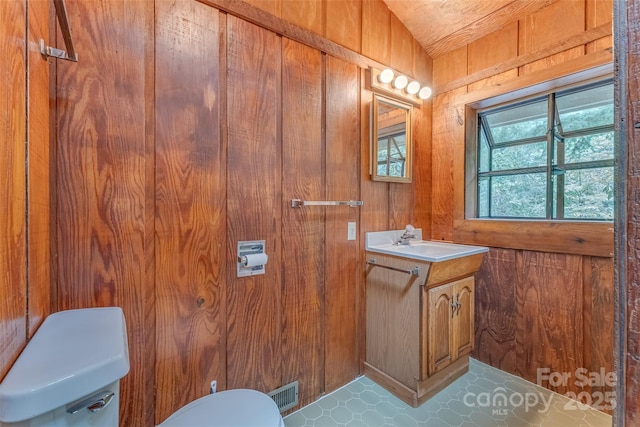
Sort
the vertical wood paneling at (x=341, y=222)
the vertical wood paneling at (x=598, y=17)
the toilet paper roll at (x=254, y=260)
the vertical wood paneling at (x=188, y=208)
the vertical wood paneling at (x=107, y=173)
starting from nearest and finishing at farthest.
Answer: the vertical wood paneling at (x=107, y=173), the vertical wood paneling at (x=188, y=208), the toilet paper roll at (x=254, y=260), the vertical wood paneling at (x=598, y=17), the vertical wood paneling at (x=341, y=222)

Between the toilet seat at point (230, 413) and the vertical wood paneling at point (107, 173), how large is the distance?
34cm

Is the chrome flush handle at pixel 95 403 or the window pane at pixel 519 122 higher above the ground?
the window pane at pixel 519 122

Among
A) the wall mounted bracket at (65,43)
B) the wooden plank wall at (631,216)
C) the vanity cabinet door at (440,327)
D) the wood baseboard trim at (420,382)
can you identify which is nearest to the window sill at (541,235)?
the vanity cabinet door at (440,327)

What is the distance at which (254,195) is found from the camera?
1.48m

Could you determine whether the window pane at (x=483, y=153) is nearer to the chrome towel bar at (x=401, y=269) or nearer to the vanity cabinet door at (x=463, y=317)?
the vanity cabinet door at (x=463, y=317)

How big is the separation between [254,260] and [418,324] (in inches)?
40.7

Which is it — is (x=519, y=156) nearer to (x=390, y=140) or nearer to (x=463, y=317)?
(x=390, y=140)

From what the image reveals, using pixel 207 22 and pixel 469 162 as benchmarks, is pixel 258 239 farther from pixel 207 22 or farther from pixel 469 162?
pixel 469 162

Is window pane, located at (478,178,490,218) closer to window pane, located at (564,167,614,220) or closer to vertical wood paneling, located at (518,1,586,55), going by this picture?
window pane, located at (564,167,614,220)

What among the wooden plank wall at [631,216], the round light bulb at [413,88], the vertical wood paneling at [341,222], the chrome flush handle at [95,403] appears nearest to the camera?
the wooden plank wall at [631,216]

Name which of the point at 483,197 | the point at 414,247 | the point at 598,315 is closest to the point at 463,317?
the point at 414,247

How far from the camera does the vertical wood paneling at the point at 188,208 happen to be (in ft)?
4.06

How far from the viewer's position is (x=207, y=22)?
4.34ft

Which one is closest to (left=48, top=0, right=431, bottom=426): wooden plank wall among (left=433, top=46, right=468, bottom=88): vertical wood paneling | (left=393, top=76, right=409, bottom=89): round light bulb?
(left=393, top=76, right=409, bottom=89): round light bulb
